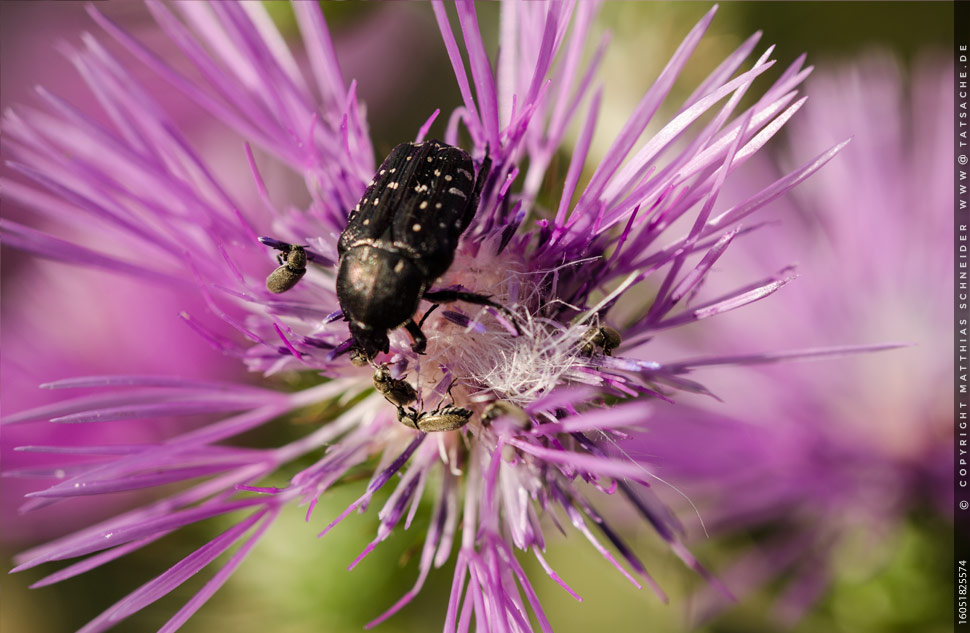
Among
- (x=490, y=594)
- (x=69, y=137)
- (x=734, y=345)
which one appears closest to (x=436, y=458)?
(x=490, y=594)

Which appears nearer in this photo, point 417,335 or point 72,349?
point 417,335

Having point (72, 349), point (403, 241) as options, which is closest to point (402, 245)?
point (403, 241)

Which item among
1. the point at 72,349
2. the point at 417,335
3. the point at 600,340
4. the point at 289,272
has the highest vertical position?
the point at 72,349

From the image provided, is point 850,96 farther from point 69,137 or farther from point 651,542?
point 69,137

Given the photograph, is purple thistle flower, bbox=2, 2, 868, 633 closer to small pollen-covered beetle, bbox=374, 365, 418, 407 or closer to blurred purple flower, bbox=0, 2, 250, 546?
small pollen-covered beetle, bbox=374, 365, 418, 407

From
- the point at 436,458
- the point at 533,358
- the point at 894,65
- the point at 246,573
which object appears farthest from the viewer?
the point at 894,65

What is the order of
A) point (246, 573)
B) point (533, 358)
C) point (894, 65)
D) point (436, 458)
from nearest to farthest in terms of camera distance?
point (533, 358)
point (436, 458)
point (246, 573)
point (894, 65)

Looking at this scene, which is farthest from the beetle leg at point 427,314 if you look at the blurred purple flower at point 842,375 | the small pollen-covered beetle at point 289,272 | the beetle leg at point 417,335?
the blurred purple flower at point 842,375

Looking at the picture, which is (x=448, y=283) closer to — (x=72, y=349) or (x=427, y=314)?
(x=427, y=314)
